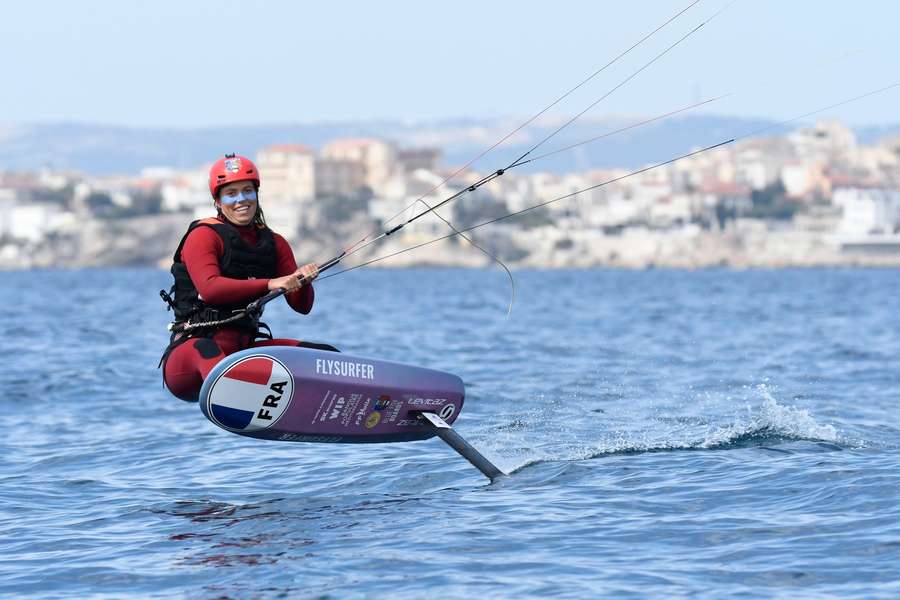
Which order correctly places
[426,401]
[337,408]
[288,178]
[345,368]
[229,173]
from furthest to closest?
Answer: [288,178], [426,401], [337,408], [345,368], [229,173]

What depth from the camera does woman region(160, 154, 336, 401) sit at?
888 centimetres

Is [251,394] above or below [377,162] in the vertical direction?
below

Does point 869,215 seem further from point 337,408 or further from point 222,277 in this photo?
point 222,277

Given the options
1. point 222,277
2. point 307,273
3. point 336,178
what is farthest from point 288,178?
point 307,273

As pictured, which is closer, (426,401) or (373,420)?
(373,420)

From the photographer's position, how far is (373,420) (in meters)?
9.69

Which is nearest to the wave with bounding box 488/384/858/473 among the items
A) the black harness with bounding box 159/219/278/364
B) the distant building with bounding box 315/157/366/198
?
the black harness with bounding box 159/219/278/364

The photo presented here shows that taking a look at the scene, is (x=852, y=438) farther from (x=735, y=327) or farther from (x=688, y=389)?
(x=735, y=327)

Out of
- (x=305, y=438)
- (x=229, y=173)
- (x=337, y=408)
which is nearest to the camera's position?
(x=229, y=173)

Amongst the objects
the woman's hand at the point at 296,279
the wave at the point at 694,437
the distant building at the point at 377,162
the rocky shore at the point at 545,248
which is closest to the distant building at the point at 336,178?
the distant building at the point at 377,162

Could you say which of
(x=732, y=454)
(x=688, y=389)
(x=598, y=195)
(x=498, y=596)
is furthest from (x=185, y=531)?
(x=598, y=195)

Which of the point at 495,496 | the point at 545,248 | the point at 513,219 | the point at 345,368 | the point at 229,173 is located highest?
the point at 513,219

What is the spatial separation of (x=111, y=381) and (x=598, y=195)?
6613 inches

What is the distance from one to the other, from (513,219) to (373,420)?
162m
